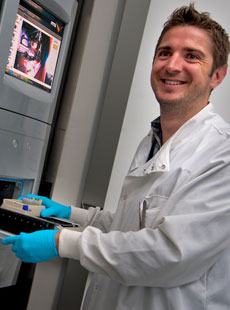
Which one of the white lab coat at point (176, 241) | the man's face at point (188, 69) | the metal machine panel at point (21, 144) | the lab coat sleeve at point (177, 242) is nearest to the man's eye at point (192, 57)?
the man's face at point (188, 69)

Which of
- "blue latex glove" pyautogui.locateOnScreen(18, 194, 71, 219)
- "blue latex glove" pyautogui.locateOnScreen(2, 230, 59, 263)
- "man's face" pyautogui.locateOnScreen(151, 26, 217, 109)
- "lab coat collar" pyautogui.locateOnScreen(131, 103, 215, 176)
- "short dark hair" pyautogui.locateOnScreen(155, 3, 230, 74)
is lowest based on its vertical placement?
"blue latex glove" pyautogui.locateOnScreen(2, 230, 59, 263)

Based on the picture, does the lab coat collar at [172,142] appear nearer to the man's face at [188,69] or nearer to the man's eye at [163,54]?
the man's face at [188,69]

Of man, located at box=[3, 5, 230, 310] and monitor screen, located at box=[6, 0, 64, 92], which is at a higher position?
monitor screen, located at box=[6, 0, 64, 92]

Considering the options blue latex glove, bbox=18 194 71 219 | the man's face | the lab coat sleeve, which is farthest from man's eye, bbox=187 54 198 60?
blue latex glove, bbox=18 194 71 219

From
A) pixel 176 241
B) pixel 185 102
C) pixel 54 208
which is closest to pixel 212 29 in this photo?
pixel 185 102

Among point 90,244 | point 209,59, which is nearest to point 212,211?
point 90,244

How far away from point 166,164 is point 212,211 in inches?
9.6

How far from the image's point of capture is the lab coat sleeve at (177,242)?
3.41 ft

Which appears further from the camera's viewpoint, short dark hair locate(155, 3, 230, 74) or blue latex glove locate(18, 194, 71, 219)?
blue latex glove locate(18, 194, 71, 219)

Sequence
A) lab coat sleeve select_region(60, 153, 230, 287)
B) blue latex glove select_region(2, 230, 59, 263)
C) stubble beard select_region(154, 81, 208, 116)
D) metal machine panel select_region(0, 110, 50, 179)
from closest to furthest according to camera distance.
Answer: lab coat sleeve select_region(60, 153, 230, 287)
blue latex glove select_region(2, 230, 59, 263)
stubble beard select_region(154, 81, 208, 116)
metal machine panel select_region(0, 110, 50, 179)

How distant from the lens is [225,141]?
120 cm

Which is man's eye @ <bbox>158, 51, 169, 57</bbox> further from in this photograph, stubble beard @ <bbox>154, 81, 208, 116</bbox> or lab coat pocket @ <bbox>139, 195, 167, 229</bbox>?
lab coat pocket @ <bbox>139, 195, 167, 229</bbox>

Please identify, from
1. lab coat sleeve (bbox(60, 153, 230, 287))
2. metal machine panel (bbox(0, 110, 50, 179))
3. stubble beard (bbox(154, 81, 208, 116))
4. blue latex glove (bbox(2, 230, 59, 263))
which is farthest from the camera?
metal machine panel (bbox(0, 110, 50, 179))

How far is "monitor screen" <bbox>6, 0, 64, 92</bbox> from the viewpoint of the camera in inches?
55.7
